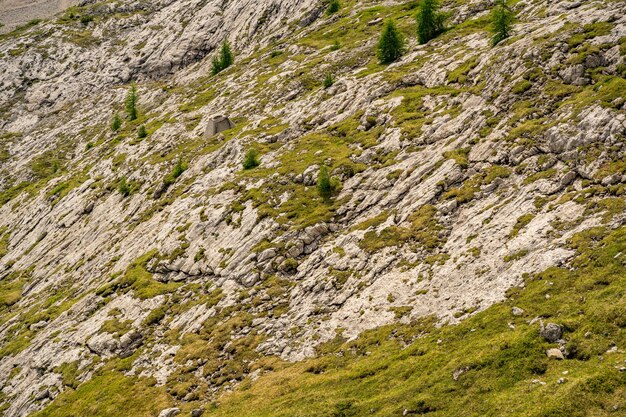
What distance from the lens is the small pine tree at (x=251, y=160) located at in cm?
7529

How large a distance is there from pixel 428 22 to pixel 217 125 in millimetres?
52413

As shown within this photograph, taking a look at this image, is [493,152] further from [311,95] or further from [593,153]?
[311,95]

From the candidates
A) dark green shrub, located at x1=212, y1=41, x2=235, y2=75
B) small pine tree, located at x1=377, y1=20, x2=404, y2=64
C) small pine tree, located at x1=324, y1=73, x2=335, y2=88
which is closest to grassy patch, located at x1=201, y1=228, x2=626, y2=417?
small pine tree, located at x1=324, y1=73, x2=335, y2=88

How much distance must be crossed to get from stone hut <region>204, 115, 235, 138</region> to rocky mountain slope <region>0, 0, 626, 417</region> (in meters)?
2.55

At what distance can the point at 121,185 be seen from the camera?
92688 millimetres

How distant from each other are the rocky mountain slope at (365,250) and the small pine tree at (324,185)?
119 centimetres

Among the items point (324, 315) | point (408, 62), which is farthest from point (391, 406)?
point (408, 62)

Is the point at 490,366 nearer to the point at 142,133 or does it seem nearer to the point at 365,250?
the point at 365,250

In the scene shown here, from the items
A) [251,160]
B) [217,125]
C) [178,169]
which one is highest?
[217,125]

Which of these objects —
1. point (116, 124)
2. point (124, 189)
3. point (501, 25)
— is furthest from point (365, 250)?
point (116, 124)

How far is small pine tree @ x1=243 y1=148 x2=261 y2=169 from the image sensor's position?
75287mm

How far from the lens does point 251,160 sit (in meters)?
75.6

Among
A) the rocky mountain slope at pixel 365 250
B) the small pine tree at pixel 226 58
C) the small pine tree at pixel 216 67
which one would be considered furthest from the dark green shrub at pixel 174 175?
the small pine tree at pixel 226 58

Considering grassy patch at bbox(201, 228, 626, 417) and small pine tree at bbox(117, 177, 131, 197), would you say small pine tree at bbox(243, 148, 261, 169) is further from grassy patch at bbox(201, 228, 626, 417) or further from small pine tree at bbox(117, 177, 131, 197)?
grassy patch at bbox(201, 228, 626, 417)
